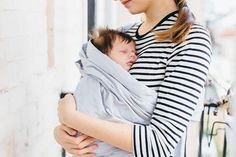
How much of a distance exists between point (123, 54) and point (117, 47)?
31 mm

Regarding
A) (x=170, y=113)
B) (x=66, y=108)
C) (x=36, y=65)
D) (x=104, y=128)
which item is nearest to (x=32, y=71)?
(x=36, y=65)

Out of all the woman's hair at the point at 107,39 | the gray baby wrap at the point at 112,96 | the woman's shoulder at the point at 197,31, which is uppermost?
the woman's shoulder at the point at 197,31

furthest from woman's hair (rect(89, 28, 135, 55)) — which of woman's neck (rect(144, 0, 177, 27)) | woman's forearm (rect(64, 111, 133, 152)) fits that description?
woman's forearm (rect(64, 111, 133, 152))

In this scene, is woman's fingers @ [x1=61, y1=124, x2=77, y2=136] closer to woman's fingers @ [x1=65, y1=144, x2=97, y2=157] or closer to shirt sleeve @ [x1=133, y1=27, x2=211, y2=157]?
woman's fingers @ [x1=65, y1=144, x2=97, y2=157]

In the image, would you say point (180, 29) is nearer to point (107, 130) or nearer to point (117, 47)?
point (117, 47)

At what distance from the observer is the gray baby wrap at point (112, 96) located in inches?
36.7

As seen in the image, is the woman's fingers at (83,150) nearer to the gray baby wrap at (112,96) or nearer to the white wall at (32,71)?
the gray baby wrap at (112,96)

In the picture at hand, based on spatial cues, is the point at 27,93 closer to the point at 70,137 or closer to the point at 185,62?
the point at 70,137

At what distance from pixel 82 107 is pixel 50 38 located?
0.44m

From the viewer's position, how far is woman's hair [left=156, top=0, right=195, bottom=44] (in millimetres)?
915

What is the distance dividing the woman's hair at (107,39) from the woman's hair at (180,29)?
0.35ft

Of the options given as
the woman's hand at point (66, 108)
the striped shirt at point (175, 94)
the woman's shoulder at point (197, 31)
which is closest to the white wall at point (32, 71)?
the woman's hand at point (66, 108)

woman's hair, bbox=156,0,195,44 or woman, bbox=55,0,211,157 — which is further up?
woman's hair, bbox=156,0,195,44

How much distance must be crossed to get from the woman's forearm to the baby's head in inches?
7.0
